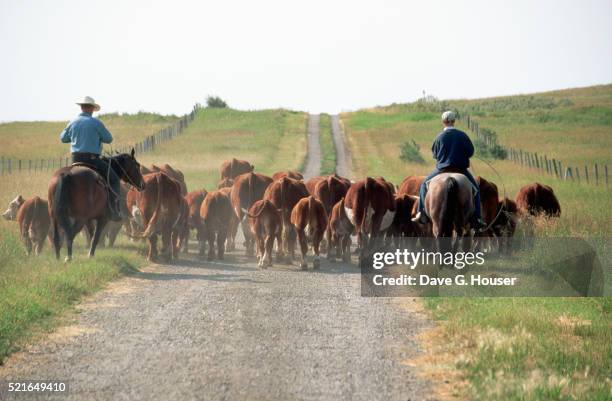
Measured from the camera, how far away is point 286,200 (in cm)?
1800

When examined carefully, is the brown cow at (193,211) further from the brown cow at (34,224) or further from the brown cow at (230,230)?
the brown cow at (34,224)

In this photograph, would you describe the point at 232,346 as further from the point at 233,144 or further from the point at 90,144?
the point at 233,144

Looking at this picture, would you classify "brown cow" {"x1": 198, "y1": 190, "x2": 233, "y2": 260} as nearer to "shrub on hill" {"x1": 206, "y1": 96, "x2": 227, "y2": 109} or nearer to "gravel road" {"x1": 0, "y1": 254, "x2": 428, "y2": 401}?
"gravel road" {"x1": 0, "y1": 254, "x2": 428, "y2": 401}

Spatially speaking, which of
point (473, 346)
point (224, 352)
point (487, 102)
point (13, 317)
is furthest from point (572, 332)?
point (487, 102)

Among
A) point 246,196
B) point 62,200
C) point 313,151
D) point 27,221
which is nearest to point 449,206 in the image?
point 246,196

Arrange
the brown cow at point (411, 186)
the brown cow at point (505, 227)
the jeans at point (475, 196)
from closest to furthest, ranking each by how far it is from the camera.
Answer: the jeans at point (475, 196), the brown cow at point (505, 227), the brown cow at point (411, 186)

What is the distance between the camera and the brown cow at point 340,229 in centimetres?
1772

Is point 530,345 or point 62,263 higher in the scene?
point 62,263

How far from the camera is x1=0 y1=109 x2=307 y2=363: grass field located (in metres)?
10.9

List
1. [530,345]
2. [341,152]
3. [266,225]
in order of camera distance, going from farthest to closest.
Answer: [341,152], [266,225], [530,345]

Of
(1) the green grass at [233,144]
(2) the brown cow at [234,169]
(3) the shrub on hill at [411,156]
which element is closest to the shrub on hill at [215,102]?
(1) the green grass at [233,144]

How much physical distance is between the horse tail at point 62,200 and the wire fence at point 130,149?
124ft

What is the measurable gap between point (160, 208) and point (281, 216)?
2286 millimetres

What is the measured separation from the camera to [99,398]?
299 inches
